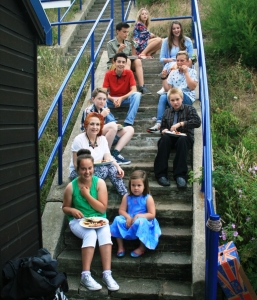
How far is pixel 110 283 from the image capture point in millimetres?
4336

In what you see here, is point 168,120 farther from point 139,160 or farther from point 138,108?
point 138,108

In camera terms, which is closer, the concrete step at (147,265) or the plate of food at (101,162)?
the concrete step at (147,265)

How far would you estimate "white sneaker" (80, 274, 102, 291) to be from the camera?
4.32m

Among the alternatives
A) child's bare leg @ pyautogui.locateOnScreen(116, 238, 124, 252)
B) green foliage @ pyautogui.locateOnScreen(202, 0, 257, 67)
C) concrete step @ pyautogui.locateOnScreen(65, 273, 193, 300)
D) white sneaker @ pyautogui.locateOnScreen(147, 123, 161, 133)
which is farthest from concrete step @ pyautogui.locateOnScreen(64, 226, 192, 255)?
green foliage @ pyautogui.locateOnScreen(202, 0, 257, 67)

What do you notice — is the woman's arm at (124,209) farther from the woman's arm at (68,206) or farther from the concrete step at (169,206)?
the woman's arm at (68,206)

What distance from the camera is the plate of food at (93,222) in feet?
14.8

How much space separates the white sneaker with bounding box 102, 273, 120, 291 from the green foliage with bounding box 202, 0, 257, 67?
500 centimetres

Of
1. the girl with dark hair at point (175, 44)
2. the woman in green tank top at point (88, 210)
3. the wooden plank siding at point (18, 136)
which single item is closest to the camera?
the wooden plank siding at point (18, 136)

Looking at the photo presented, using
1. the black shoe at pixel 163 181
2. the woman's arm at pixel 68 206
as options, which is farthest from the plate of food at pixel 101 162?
the black shoe at pixel 163 181

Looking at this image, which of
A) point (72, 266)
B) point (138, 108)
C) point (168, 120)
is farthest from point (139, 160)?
point (72, 266)

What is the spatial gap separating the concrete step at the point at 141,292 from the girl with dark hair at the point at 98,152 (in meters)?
1.09

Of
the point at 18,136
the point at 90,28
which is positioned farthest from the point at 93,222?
Result: the point at 90,28

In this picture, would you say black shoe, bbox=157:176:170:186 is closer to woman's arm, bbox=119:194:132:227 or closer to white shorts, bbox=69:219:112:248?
woman's arm, bbox=119:194:132:227

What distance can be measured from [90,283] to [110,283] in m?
0.18
